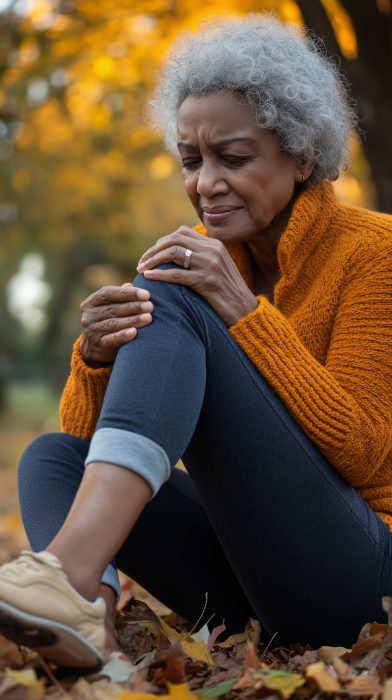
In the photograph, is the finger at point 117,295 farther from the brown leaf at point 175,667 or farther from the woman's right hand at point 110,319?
the brown leaf at point 175,667

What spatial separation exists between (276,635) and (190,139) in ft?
4.95

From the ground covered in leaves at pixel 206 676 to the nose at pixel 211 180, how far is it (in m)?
1.30

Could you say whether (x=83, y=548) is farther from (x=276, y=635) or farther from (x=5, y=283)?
(x=5, y=283)

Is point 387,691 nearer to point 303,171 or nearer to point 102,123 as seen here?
point 303,171

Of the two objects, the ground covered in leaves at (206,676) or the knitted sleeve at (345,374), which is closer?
the ground covered in leaves at (206,676)

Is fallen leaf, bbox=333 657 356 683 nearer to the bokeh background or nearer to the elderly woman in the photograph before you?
the elderly woman

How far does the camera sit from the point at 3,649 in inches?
52.8

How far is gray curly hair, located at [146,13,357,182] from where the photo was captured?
6.66 ft

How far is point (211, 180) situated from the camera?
2.08 metres

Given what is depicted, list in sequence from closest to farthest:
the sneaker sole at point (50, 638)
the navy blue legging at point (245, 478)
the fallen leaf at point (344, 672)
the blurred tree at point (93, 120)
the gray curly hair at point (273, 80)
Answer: the sneaker sole at point (50, 638) → the fallen leaf at point (344, 672) → the navy blue legging at point (245, 478) → the gray curly hair at point (273, 80) → the blurred tree at point (93, 120)

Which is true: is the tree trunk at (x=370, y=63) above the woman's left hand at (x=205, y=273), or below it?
above

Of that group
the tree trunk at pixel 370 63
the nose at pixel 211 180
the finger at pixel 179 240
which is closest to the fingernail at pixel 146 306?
the finger at pixel 179 240

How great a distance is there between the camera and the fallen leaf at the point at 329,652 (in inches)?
63.3

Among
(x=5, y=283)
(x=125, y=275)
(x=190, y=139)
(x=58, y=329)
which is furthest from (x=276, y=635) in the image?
(x=58, y=329)
